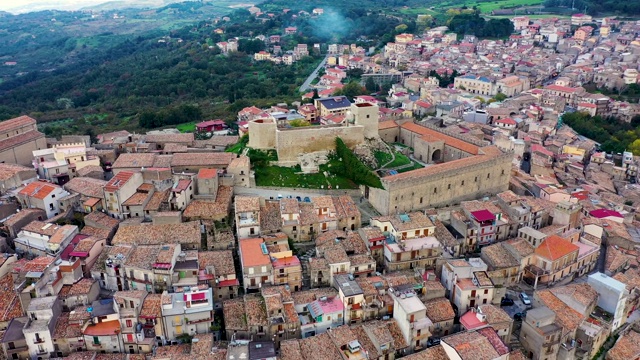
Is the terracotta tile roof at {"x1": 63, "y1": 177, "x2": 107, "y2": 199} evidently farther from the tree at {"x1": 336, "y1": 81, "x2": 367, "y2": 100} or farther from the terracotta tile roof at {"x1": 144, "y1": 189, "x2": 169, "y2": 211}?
the tree at {"x1": 336, "y1": 81, "x2": 367, "y2": 100}

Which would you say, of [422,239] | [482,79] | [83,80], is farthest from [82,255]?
[83,80]

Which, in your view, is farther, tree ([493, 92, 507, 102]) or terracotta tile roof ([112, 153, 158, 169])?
tree ([493, 92, 507, 102])

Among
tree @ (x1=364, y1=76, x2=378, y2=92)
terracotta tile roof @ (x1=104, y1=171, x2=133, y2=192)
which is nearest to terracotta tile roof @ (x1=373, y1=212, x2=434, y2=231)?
terracotta tile roof @ (x1=104, y1=171, x2=133, y2=192)

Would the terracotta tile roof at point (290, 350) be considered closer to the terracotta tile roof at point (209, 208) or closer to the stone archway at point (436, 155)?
the terracotta tile roof at point (209, 208)

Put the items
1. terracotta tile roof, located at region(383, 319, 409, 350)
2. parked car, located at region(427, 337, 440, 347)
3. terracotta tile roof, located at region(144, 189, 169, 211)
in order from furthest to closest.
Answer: terracotta tile roof, located at region(144, 189, 169, 211) < parked car, located at region(427, 337, 440, 347) < terracotta tile roof, located at region(383, 319, 409, 350)

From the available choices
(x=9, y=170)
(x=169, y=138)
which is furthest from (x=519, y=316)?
(x=9, y=170)

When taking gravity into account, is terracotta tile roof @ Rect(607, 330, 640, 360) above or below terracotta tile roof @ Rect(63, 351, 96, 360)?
below
